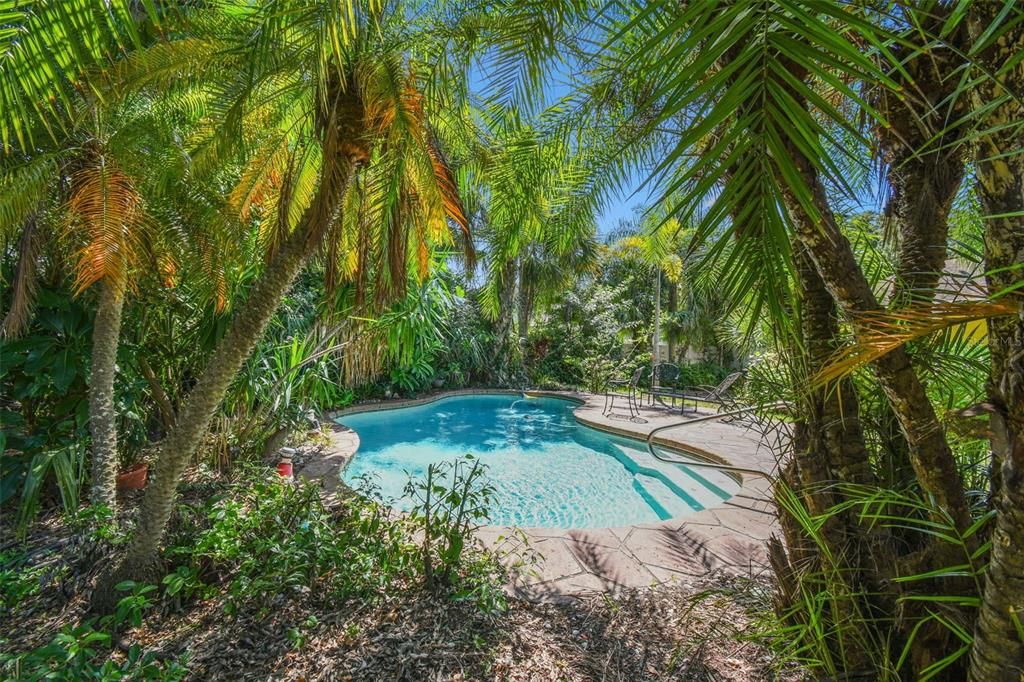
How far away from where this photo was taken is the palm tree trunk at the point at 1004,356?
0.87 m

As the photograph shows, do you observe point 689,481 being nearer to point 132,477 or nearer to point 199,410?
point 199,410

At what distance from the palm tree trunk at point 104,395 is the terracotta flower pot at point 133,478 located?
852 millimetres

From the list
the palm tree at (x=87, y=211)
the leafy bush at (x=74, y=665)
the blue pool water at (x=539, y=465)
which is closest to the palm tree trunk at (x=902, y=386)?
the palm tree at (x=87, y=211)

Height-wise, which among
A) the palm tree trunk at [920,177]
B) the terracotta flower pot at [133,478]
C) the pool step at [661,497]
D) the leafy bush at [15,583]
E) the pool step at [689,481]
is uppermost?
the palm tree trunk at [920,177]

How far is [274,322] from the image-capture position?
5.50 metres

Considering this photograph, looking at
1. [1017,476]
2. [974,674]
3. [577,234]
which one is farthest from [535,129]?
[974,674]

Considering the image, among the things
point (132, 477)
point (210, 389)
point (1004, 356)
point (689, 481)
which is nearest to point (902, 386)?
point (1004, 356)

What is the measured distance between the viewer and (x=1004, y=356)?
3.01 ft

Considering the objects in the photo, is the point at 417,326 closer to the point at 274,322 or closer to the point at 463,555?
the point at 274,322

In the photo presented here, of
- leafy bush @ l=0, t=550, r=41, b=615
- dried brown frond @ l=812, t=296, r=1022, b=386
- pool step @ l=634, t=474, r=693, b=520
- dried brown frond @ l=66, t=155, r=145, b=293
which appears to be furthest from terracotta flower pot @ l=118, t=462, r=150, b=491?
pool step @ l=634, t=474, r=693, b=520

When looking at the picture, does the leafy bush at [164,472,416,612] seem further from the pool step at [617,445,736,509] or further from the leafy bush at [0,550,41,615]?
the pool step at [617,445,736,509]

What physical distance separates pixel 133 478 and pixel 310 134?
11.5 feet

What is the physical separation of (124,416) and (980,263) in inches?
220

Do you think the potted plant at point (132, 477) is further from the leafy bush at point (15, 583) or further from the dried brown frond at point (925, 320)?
the dried brown frond at point (925, 320)
